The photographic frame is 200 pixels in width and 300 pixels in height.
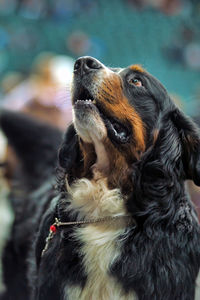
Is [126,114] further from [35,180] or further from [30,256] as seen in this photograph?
[35,180]

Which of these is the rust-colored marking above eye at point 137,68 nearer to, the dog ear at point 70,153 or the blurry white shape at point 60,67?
the dog ear at point 70,153

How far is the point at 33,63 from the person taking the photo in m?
2.67

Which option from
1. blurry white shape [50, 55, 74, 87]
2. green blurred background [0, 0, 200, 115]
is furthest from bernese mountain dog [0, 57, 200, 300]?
blurry white shape [50, 55, 74, 87]

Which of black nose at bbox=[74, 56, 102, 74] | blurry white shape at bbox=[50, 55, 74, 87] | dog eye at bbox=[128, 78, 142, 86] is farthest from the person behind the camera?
blurry white shape at bbox=[50, 55, 74, 87]

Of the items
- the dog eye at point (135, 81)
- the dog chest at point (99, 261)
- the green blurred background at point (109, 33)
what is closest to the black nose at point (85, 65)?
the dog eye at point (135, 81)

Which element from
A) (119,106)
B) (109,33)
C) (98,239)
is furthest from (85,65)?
(109,33)

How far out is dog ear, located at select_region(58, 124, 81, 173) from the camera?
128cm

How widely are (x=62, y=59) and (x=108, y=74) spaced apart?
4.39ft

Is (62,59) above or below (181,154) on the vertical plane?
above

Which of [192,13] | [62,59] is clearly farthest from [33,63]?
[192,13]

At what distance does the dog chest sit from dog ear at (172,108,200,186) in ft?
0.80

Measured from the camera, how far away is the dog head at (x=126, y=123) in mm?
1117

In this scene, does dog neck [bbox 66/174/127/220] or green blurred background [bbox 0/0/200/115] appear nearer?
dog neck [bbox 66/174/127/220]

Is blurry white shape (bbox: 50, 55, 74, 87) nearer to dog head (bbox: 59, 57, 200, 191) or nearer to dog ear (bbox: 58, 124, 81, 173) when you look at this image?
dog ear (bbox: 58, 124, 81, 173)
